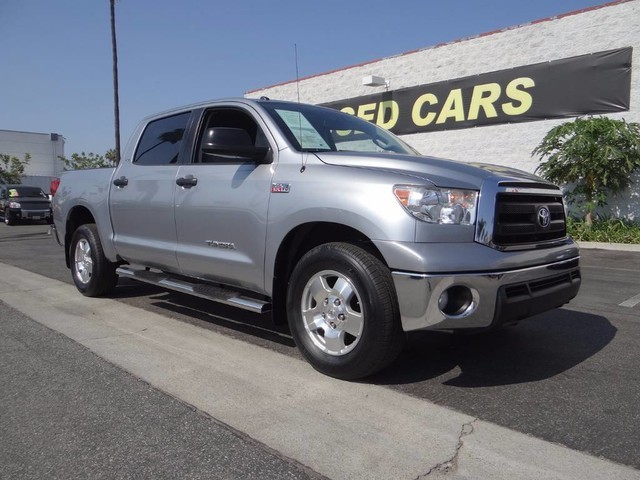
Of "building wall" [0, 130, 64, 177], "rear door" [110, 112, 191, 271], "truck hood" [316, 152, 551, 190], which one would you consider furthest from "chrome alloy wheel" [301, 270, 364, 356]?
"building wall" [0, 130, 64, 177]

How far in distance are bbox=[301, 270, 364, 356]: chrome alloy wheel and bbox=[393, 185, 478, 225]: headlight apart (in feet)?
2.07

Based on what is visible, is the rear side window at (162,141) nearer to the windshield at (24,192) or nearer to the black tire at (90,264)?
the black tire at (90,264)

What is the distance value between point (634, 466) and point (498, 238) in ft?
4.47

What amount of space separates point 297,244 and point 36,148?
7974 centimetres

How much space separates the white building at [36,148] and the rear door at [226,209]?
74667mm

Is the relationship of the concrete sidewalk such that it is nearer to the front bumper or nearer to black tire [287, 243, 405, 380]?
black tire [287, 243, 405, 380]

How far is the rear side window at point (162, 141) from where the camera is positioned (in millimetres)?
5031

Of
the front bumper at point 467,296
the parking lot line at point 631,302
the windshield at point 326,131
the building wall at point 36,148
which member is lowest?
the parking lot line at point 631,302

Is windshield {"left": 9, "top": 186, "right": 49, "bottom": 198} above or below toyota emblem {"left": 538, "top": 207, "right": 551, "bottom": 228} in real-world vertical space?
above

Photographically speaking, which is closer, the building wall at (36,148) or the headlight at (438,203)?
the headlight at (438,203)

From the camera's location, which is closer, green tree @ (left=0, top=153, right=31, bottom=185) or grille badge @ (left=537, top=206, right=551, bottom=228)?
grille badge @ (left=537, top=206, right=551, bottom=228)

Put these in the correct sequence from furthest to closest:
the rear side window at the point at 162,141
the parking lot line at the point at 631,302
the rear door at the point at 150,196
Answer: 1. the parking lot line at the point at 631,302
2. the rear side window at the point at 162,141
3. the rear door at the point at 150,196

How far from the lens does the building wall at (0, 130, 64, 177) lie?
7100cm

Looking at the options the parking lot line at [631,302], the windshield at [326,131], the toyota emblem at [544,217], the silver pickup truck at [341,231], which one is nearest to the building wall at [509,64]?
the parking lot line at [631,302]
